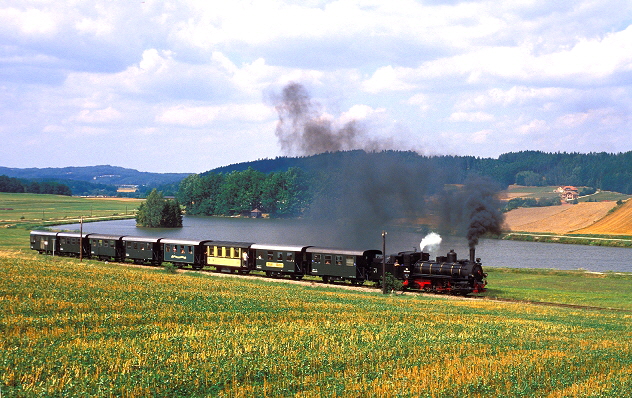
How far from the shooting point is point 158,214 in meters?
147

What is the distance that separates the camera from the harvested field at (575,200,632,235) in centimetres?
13250

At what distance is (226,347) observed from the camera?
19.3 meters

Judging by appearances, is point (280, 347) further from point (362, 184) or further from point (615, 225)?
point (615, 225)

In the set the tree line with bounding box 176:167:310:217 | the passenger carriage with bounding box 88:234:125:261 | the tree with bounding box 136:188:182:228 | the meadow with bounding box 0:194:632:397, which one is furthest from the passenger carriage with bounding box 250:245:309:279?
the tree line with bounding box 176:167:310:217

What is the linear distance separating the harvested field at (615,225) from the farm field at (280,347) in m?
109

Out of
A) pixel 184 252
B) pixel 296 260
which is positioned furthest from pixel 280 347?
pixel 184 252

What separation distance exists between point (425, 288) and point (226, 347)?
31.7 metres

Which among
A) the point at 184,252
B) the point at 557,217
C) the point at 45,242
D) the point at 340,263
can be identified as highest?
the point at 557,217

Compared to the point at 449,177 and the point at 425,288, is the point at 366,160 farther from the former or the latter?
the point at 425,288

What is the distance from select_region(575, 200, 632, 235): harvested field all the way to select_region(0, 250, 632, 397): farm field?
10938 centimetres

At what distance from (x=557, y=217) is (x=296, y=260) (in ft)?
401

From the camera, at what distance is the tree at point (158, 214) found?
481 feet

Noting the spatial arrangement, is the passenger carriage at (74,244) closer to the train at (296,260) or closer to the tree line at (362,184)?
the train at (296,260)

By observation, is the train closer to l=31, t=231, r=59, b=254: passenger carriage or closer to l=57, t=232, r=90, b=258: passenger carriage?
l=57, t=232, r=90, b=258: passenger carriage
